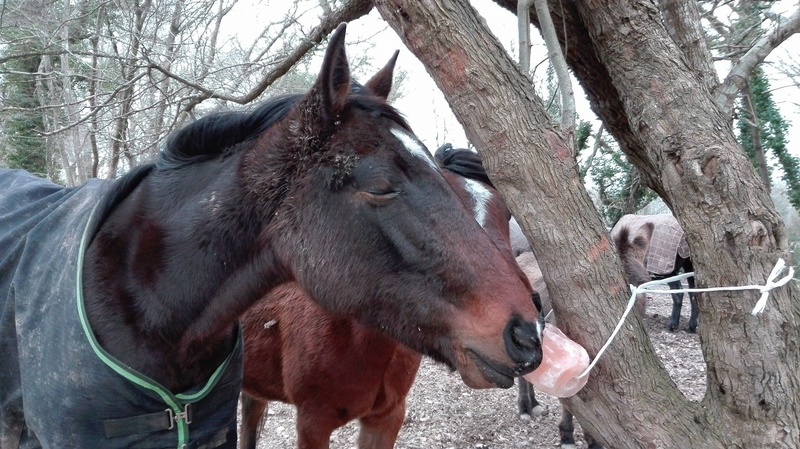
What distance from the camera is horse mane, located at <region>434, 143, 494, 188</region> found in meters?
3.14

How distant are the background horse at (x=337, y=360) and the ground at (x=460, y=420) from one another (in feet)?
4.09

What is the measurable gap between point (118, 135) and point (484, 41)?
7406 mm

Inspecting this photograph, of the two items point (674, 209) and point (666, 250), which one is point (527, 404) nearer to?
point (674, 209)

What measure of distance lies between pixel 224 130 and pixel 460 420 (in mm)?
4243

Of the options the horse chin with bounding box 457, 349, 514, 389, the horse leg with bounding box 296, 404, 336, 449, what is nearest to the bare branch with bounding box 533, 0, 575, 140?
the horse chin with bounding box 457, 349, 514, 389

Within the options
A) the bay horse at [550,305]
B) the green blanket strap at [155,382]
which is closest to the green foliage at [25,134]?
the bay horse at [550,305]

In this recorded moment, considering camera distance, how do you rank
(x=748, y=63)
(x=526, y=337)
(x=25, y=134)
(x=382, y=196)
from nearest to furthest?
(x=526, y=337) → (x=382, y=196) → (x=748, y=63) → (x=25, y=134)

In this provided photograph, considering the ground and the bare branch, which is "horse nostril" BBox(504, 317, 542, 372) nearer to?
the bare branch

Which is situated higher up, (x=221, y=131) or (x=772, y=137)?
(x=221, y=131)

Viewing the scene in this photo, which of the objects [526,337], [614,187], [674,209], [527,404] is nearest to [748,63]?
[674,209]

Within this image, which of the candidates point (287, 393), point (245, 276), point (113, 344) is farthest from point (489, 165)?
point (287, 393)

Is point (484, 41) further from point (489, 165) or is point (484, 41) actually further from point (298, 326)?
point (298, 326)

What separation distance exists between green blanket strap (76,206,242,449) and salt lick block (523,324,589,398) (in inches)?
45.0

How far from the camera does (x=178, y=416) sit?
1844 millimetres
